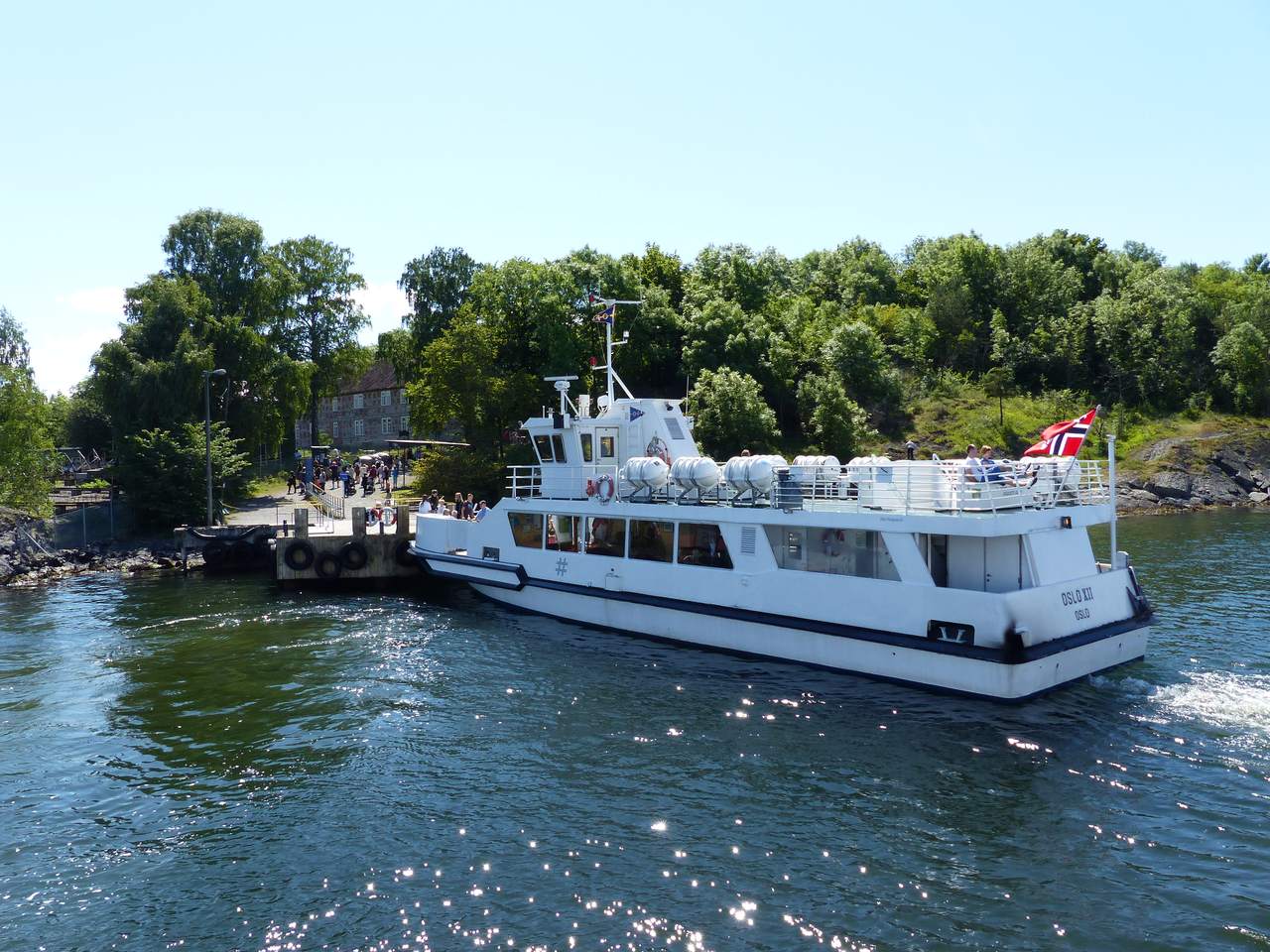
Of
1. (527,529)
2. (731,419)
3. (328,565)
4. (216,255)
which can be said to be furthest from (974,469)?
(216,255)

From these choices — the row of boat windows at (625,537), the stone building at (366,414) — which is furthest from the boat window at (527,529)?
the stone building at (366,414)

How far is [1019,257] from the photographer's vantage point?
3123 inches

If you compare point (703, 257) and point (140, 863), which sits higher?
point (703, 257)

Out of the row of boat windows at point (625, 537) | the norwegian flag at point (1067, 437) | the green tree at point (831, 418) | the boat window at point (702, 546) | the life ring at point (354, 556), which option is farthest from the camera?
the green tree at point (831, 418)

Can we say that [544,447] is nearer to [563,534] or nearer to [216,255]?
[563,534]

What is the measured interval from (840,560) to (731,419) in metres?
31.5

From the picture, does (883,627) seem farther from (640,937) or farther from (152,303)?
(152,303)

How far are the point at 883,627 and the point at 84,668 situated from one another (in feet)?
62.8

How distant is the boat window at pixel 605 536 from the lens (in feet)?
82.3

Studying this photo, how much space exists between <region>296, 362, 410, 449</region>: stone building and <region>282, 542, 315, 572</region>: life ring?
→ 147 feet

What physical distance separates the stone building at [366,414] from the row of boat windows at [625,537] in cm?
5198

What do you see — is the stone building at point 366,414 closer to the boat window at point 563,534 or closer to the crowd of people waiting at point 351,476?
the crowd of people waiting at point 351,476

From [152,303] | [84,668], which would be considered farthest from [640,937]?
[152,303]

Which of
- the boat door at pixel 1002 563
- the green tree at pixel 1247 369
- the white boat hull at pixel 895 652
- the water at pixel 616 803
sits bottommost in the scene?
the water at pixel 616 803
